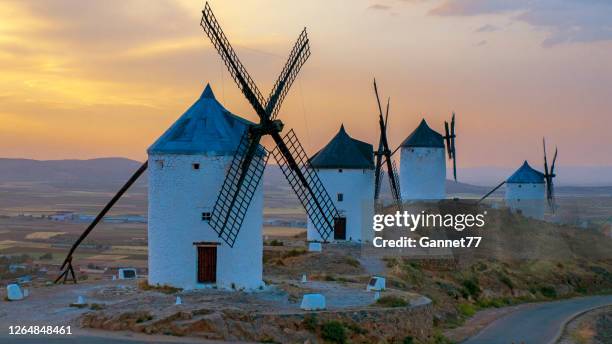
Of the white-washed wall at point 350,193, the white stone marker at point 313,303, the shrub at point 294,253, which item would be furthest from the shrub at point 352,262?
the white stone marker at point 313,303

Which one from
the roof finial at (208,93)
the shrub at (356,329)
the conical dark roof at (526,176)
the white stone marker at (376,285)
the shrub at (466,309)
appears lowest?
the shrub at (466,309)

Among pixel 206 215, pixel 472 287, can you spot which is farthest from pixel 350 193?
pixel 206 215

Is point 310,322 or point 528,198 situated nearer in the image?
point 310,322

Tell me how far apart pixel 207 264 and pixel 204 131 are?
13.6 ft

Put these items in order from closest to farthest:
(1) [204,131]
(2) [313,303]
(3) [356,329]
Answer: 1. (3) [356,329]
2. (2) [313,303]
3. (1) [204,131]

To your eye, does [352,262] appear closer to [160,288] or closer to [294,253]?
[294,253]

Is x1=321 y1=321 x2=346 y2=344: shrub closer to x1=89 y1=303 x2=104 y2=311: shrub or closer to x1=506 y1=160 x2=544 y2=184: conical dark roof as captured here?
x1=89 y1=303 x2=104 y2=311: shrub

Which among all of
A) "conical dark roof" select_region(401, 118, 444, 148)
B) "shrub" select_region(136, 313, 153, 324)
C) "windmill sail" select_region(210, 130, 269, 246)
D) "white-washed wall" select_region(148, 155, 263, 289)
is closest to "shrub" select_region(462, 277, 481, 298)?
"conical dark roof" select_region(401, 118, 444, 148)

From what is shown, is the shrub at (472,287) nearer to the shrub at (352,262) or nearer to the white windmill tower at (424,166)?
the shrub at (352,262)

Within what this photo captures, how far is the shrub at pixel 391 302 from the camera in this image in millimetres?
23844

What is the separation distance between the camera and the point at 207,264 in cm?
2547

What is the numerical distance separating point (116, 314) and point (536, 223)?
42.5 metres

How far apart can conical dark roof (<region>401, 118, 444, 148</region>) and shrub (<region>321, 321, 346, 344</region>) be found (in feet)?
106

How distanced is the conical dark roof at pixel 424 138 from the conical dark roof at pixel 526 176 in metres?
11.7
